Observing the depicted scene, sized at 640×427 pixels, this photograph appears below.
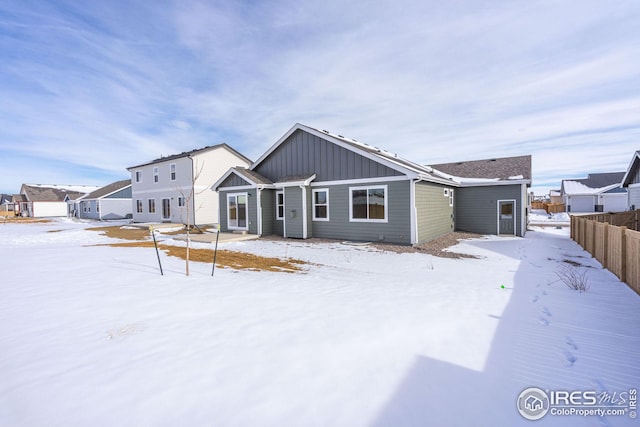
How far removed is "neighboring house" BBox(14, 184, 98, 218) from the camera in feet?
152

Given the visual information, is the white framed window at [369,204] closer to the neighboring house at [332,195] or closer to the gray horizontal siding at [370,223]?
the neighboring house at [332,195]

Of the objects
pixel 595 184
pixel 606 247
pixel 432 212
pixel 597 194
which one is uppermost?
pixel 595 184

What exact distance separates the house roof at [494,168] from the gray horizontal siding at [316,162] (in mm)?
8825

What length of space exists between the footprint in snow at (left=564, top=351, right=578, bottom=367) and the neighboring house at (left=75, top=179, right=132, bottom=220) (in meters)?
42.5

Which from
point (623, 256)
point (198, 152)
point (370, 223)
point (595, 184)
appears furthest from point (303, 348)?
point (595, 184)

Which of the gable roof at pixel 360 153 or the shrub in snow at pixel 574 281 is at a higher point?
the gable roof at pixel 360 153

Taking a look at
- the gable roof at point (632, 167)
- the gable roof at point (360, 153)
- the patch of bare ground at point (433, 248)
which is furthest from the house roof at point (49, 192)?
the gable roof at point (632, 167)

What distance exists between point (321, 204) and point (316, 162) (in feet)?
7.19

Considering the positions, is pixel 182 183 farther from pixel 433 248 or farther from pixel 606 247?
pixel 606 247

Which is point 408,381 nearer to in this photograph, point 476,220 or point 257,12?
point 257,12

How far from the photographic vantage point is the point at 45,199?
46.8 m

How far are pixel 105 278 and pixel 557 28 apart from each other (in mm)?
15502

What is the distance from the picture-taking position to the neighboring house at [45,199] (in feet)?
152

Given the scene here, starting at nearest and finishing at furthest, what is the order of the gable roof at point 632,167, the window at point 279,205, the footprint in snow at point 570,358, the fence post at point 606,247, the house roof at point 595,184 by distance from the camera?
the footprint in snow at point 570,358 < the fence post at point 606,247 < the gable roof at point 632,167 < the window at point 279,205 < the house roof at point 595,184
